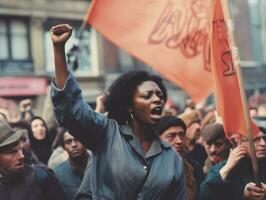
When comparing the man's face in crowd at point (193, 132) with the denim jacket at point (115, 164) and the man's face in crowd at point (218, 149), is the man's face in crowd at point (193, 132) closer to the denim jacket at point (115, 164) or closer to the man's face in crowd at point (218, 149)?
the man's face in crowd at point (218, 149)

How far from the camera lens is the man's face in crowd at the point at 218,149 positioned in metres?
4.21

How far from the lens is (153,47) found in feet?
18.2

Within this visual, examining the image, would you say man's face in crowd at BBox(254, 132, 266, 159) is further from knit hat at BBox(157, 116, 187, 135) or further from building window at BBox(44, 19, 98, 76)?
building window at BBox(44, 19, 98, 76)

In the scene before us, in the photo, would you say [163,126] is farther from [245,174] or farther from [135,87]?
[135,87]

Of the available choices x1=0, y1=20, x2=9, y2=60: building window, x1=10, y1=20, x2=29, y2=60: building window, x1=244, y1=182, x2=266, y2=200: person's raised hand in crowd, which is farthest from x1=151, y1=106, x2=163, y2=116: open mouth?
x1=10, y1=20, x2=29, y2=60: building window

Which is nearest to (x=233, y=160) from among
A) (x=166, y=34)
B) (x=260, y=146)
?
(x=260, y=146)

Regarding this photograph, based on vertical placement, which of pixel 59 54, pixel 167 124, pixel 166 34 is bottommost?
pixel 167 124

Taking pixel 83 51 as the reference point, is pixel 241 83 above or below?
below

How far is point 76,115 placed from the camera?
7.58 feet

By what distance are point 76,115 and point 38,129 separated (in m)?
3.47

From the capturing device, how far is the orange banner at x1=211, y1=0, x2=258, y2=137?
127 inches

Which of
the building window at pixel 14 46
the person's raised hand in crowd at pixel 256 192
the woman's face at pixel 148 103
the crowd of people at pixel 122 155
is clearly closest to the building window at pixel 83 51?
the building window at pixel 14 46

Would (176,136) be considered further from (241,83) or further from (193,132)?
(193,132)

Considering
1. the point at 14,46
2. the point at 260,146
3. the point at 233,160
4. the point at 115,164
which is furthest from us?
the point at 14,46
